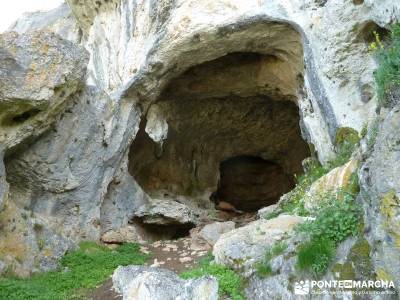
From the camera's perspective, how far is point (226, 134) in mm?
18234

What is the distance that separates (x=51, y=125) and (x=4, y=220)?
2625mm

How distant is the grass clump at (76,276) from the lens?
7.59 metres

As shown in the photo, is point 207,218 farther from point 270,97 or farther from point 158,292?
point 158,292

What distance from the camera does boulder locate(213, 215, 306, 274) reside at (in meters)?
6.91

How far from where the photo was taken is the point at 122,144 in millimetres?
12352

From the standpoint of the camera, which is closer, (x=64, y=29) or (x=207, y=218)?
(x=207, y=218)

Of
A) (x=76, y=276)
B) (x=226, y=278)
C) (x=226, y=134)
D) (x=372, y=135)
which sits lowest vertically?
(x=226, y=278)

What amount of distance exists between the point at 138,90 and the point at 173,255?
4971 millimetres

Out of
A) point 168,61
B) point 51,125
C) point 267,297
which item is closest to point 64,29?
point 168,61

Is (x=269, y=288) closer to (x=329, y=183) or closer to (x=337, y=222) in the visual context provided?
(x=337, y=222)

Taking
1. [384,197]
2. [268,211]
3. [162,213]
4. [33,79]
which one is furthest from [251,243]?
[162,213]

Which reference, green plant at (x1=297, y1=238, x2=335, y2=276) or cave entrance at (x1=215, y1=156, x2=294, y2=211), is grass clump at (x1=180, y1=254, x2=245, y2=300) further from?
cave entrance at (x1=215, y1=156, x2=294, y2=211)

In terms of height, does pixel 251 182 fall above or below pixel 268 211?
above

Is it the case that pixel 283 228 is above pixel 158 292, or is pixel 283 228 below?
above
